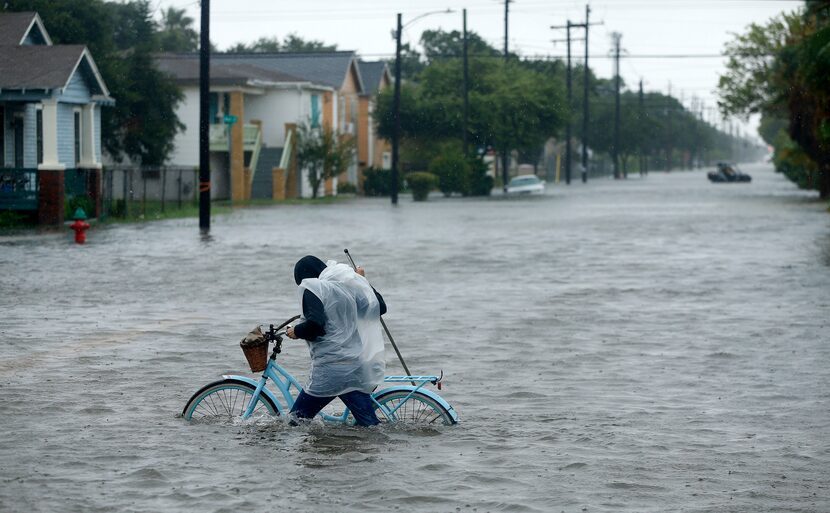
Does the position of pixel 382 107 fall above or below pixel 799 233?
above

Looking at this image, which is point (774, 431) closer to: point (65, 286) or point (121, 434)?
point (121, 434)

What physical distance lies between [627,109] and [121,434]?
133 m

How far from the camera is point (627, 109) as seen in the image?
13988 centimetres

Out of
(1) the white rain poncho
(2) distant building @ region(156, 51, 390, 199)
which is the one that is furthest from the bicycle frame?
(2) distant building @ region(156, 51, 390, 199)

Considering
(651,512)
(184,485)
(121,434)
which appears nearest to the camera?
(651,512)

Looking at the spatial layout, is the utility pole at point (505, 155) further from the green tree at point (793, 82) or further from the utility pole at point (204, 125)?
the utility pole at point (204, 125)

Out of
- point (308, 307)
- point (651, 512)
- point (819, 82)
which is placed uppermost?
point (819, 82)

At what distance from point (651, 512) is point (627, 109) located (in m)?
135

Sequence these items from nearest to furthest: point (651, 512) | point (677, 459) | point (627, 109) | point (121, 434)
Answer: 1. point (651, 512)
2. point (677, 459)
3. point (121, 434)
4. point (627, 109)

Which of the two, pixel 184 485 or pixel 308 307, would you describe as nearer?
pixel 184 485

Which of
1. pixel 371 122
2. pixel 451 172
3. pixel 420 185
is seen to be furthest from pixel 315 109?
pixel 371 122

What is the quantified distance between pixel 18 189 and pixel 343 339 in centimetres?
2625

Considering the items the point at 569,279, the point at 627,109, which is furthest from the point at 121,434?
the point at 627,109

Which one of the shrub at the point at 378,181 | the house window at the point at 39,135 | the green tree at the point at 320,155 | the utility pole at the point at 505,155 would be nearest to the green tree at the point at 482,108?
the utility pole at the point at 505,155
